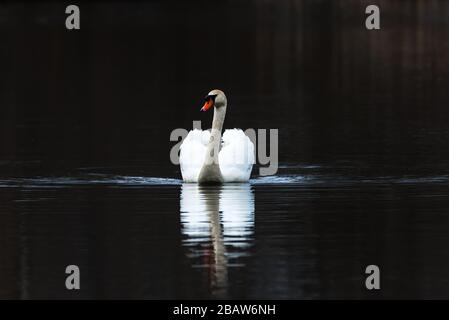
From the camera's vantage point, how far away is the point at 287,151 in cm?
2625

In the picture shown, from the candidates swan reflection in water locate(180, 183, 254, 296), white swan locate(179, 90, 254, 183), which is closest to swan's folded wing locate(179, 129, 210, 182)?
white swan locate(179, 90, 254, 183)

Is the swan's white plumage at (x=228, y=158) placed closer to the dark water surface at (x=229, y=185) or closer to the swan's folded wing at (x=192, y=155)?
the swan's folded wing at (x=192, y=155)

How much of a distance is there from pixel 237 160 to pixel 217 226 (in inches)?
172

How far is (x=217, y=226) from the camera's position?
1806 cm

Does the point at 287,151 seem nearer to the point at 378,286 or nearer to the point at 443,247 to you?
the point at 443,247

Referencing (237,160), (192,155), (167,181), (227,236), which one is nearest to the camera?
(227,236)

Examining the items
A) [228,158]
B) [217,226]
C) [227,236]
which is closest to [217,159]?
[228,158]

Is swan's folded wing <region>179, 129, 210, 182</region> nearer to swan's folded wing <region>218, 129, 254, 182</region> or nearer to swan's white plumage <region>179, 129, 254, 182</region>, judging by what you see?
swan's white plumage <region>179, 129, 254, 182</region>

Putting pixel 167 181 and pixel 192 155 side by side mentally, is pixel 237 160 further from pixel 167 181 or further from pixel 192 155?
pixel 167 181

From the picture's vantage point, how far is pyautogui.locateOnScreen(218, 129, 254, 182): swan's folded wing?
2227 centimetres
